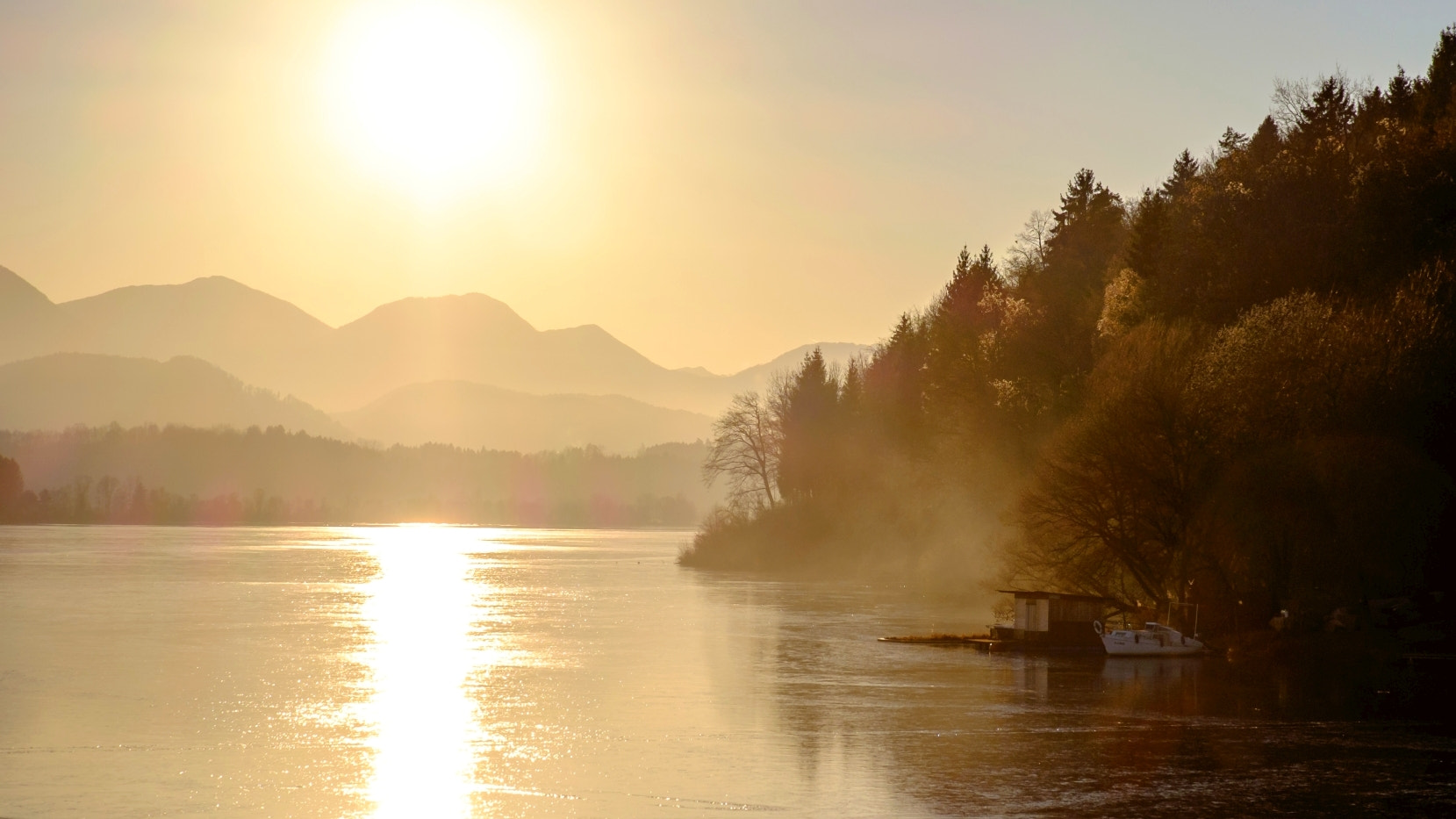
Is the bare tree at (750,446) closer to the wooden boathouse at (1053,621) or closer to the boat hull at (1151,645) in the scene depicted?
the wooden boathouse at (1053,621)

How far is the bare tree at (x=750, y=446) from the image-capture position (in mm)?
139375

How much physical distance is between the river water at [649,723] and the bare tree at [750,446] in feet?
220

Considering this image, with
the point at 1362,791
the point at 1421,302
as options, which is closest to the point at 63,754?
the point at 1362,791

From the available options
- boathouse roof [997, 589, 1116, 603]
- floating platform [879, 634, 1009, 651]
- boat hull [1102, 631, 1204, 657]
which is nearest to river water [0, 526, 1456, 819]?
boat hull [1102, 631, 1204, 657]

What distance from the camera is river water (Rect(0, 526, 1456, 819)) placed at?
1113 inches

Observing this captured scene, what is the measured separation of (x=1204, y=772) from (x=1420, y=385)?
32166 mm

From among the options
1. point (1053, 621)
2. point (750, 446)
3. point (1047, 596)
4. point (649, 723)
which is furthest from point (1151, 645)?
point (750, 446)

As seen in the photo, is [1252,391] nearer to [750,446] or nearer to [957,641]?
[957,641]

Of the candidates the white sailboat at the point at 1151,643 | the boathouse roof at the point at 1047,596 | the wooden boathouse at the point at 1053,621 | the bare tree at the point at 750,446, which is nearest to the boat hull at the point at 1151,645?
the white sailboat at the point at 1151,643

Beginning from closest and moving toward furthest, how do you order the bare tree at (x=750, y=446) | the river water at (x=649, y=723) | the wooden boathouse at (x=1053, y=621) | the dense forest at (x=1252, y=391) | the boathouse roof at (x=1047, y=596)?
the river water at (x=649, y=723) → the dense forest at (x=1252, y=391) → the wooden boathouse at (x=1053, y=621) → the boathouse roof at (x=1047, y=596) → the bare tree at (x=750, y=446)

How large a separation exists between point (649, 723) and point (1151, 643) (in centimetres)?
2672

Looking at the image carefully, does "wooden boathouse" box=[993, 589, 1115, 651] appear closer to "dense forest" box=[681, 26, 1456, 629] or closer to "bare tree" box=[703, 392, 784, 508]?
"dense forest" box=[681, 26, 1456, 629]

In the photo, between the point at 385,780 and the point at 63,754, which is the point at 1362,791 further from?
the point at 63,754

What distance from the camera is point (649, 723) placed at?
37.8 metres
